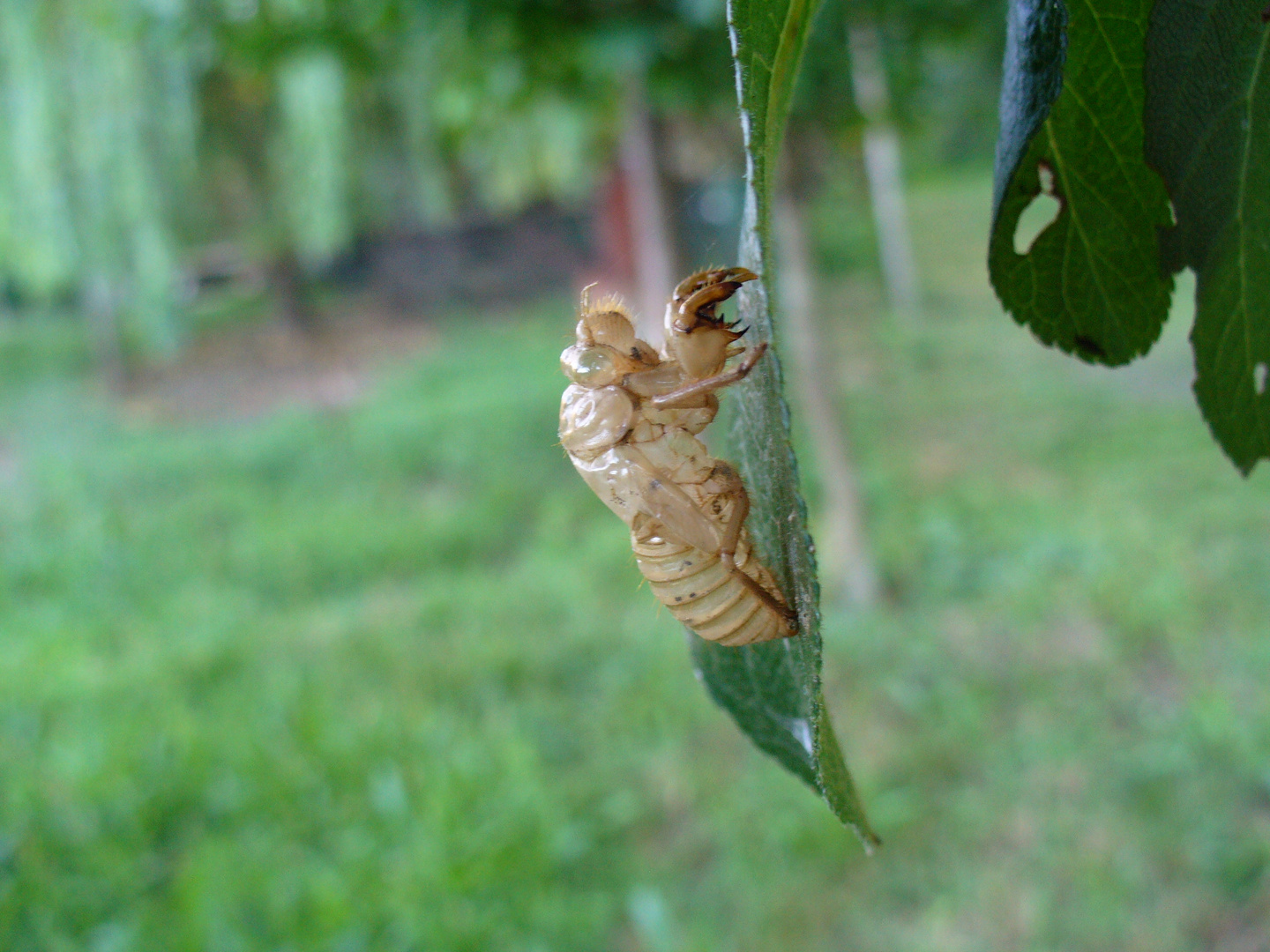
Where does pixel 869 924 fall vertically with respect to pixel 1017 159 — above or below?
below

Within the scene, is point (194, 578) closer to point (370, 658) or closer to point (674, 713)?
point (370, 658)

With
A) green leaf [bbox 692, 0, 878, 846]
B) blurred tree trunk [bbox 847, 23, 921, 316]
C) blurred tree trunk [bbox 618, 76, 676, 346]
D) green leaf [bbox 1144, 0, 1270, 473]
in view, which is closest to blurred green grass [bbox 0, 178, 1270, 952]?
green leaf [bbox 1144, 0, 1270, 473]

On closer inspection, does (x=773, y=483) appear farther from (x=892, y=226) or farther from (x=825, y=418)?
(x=892, y=226)

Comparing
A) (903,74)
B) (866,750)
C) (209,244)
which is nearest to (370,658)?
(866,750)

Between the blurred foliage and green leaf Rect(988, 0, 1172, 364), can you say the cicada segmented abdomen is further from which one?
the blurred foliage

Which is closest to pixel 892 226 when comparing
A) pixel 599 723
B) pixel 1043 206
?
pixel 599 723
